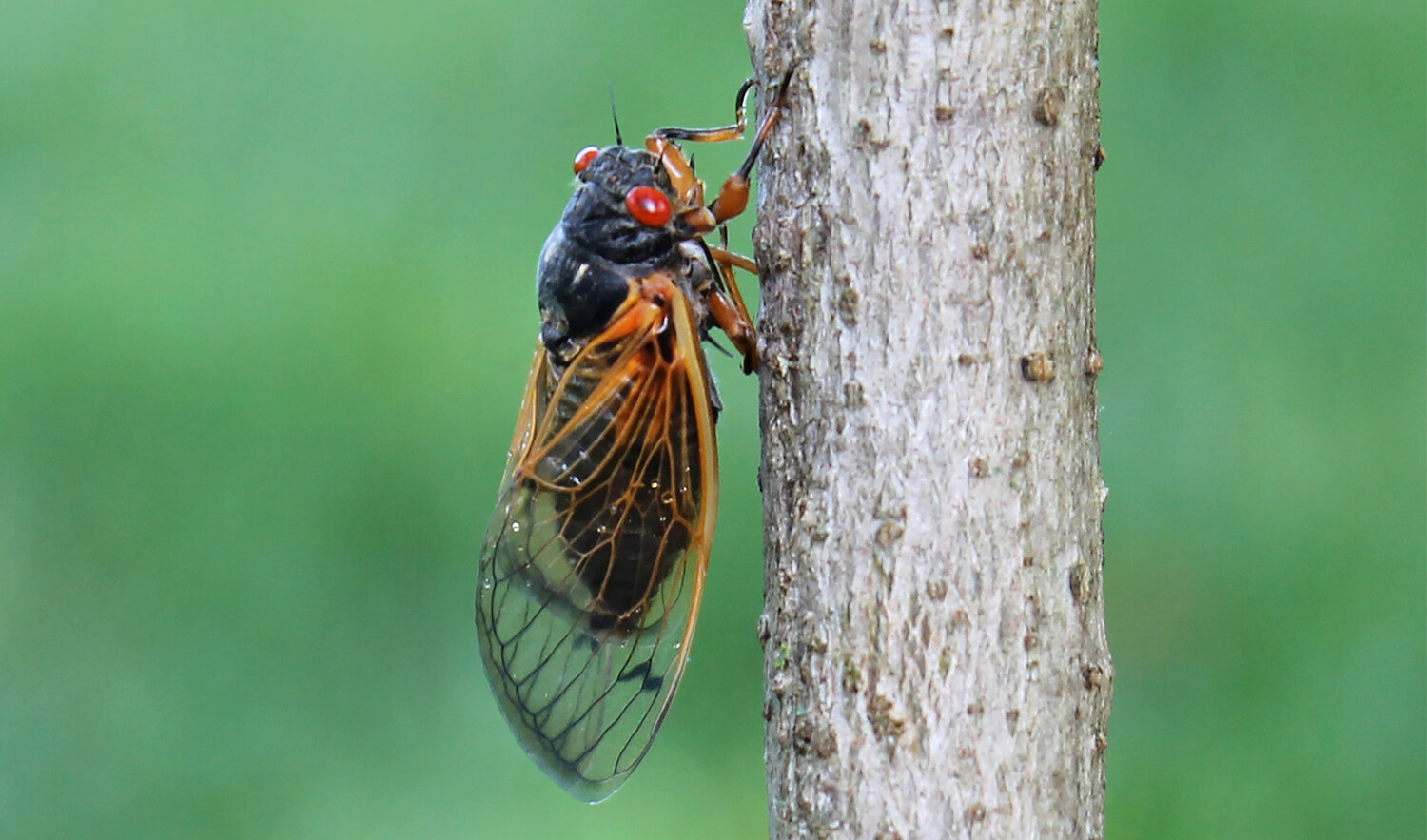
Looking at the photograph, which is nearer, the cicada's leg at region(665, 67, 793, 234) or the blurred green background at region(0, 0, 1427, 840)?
the cicada's leg at region(665, 67, 793, 234)

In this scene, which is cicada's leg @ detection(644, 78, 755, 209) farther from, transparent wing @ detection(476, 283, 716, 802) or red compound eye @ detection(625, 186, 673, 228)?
transparent wing @ detection(476, 283, 716, 802)

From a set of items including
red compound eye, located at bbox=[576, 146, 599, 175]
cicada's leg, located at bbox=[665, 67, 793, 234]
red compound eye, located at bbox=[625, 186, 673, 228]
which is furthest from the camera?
red compound eye, located at bbox=[576, 146, 599, 175]

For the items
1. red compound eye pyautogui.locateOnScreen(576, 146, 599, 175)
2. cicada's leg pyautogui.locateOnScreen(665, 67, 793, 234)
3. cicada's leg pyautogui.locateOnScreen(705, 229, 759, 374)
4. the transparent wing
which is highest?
red compound eye pyautogui.locateOnScreen(576, 146, 599, 175)

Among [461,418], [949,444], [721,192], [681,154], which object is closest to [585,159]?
[681,154]

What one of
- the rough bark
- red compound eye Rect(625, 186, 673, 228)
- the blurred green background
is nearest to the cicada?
red compound eye Rect(625, 186, 673, 228)

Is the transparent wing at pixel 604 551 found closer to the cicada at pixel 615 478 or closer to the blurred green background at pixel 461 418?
the cicada at pixel 615 478

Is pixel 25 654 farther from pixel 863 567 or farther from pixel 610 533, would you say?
pixel 863 567

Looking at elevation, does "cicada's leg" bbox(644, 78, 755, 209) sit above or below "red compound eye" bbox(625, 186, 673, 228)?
above

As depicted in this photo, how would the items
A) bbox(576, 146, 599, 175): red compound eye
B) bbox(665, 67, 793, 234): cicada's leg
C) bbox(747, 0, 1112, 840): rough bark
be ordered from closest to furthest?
bbox(747, 0, 1112, 840): rough bark < bbox(665, 67, 793, 234): cicada's leg < bbox(576, 146, 599, 175): red compound eye
